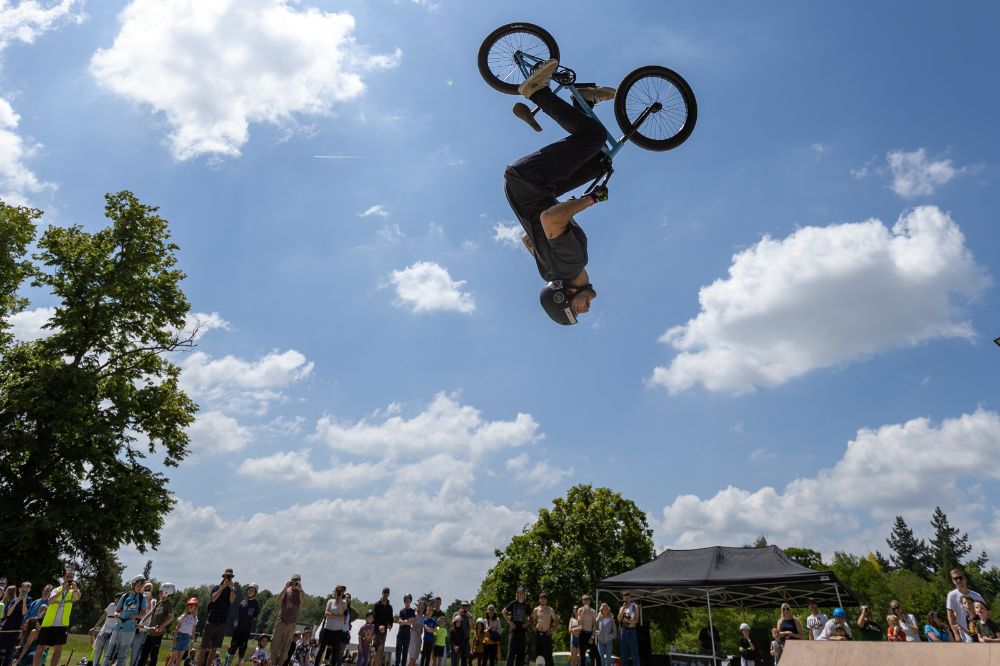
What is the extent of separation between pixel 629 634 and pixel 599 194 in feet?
36.8

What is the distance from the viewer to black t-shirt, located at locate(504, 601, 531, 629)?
1401cm

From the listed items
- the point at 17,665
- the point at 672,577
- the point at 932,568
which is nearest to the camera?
the point at 17,665

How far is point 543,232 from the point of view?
5199mm

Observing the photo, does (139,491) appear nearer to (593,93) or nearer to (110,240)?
(110,240)

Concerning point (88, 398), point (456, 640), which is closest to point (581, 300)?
point (456, 640)

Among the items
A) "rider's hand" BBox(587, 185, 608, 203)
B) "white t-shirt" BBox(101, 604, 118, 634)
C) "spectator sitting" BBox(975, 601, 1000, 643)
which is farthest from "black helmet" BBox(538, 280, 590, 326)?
"white t-shirt" BBox(101, 604, 118, 634)

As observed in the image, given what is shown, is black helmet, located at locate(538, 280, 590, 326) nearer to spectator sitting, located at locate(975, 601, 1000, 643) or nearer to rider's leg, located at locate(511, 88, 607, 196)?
rider's leg, located at locate(511, 88, 607, 196)

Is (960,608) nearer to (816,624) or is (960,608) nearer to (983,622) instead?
(983,622)

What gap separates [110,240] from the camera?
2358cm

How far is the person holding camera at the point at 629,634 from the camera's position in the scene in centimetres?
1285

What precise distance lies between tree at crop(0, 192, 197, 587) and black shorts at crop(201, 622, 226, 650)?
1117 centimetres

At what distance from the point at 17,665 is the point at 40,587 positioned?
9191 mm

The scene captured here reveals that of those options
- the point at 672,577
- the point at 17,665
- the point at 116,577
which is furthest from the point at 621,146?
the point at 116,577

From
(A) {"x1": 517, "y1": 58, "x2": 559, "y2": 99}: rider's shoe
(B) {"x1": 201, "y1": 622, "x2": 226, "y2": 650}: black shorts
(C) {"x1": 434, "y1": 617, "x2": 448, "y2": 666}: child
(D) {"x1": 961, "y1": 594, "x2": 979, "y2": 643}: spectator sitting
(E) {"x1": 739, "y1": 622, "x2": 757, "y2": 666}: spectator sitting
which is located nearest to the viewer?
(A) {"x1": 517, "y1": 58, "x2": 559, "y2": 99}: rider's shoe
